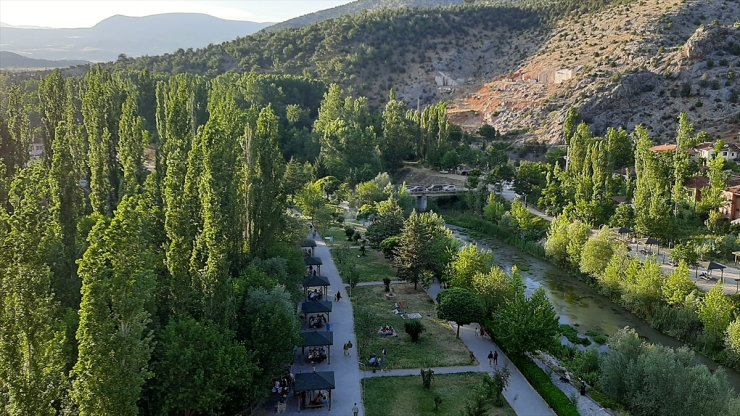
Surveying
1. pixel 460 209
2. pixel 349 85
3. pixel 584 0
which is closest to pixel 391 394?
pixel 460 209

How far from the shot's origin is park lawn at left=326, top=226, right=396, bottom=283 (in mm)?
39844

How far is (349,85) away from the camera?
109 metres

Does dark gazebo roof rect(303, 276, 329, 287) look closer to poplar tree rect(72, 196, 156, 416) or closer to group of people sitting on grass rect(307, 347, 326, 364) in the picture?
group of people sitting on grass rect(307, 347, 326, 364)

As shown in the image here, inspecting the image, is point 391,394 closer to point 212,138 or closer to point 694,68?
point 212,138

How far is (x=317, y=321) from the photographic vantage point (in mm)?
30016

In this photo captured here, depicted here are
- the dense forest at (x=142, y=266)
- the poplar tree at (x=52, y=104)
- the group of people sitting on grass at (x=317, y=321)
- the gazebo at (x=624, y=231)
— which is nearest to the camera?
the dense forest at (x=142, y=266)

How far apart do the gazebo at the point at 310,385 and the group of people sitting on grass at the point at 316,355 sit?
10.1ft

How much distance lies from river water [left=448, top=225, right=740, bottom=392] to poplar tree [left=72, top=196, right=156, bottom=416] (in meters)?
24.9

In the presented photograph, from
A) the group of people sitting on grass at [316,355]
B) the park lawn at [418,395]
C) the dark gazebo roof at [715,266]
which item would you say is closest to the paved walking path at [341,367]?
the group of people sitting on grass at [316,355]

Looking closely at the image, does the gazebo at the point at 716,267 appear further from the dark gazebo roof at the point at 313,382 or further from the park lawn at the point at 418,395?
the dark gazebo roof at the point at 313,382

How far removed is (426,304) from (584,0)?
4060 inches

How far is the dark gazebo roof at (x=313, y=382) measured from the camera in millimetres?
21625

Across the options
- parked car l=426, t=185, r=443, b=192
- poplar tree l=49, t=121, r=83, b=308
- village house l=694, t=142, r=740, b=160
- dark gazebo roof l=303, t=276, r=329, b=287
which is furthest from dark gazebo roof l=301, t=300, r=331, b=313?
village house l=694, t=142, r=740, b=160

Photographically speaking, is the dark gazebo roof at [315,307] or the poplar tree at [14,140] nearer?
the dark gazebo roof at [315,307]
